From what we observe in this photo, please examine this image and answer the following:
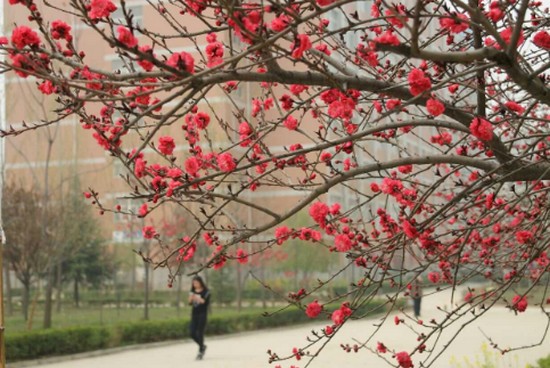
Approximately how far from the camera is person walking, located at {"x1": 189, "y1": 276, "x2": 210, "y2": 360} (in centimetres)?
1324

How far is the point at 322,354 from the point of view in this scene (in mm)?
13922

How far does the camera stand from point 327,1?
9.71 ft

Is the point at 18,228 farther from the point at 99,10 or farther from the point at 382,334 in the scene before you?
the point at 99,10

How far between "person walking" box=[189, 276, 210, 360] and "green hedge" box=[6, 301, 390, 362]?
258 centimetres

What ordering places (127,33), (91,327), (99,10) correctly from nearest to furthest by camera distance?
(127,33)
(99,10)
(91,327)

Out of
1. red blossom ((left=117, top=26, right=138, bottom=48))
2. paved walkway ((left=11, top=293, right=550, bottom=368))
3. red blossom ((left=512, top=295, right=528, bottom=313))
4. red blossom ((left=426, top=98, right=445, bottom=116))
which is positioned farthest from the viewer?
paved walkway ((left=11, top=293, right=550, bottom=368))

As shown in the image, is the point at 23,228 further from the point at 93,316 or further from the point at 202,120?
the point at 202,120

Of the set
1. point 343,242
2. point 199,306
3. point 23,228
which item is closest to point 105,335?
point 199,306

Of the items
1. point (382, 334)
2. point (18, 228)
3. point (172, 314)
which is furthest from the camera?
point (172, 314)

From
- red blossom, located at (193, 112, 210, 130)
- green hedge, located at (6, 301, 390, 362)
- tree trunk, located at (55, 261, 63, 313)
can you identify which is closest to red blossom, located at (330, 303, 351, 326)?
red blossom, located at (193, 112, 210, 130)

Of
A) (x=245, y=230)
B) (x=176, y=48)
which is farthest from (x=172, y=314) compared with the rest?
(x=245, y=230)

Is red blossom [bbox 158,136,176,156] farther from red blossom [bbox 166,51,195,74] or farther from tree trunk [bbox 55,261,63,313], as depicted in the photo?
tree trunk [bbox 55,261,63,313]

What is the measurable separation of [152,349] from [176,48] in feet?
59.0

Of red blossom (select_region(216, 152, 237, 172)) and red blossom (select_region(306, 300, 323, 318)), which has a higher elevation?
red blossom (select_region(216, 152, 237, 172))
